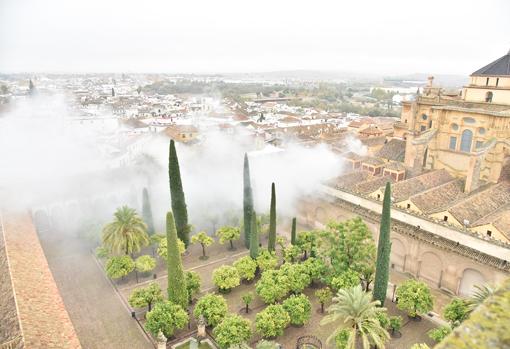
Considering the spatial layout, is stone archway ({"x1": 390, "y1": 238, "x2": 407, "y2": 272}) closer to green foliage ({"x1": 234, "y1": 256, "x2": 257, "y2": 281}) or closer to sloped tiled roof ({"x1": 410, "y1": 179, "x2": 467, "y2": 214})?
sloped tiled roof ({"x1": 410, "y1": 179, "x2": 467, "y2": 214})

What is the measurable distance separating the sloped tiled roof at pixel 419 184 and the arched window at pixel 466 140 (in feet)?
7.67

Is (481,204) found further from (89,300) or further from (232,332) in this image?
(89,300)

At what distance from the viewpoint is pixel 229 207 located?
3077 centimetres

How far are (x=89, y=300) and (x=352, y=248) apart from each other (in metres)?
14.9

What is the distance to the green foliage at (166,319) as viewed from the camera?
16875 millimetres

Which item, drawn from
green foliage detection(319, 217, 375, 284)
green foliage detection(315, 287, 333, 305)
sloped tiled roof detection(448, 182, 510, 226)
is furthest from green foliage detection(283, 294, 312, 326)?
sloped tiled roof detection(448, 182, 510, 226)

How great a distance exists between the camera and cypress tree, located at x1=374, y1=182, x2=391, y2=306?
18.3 meters

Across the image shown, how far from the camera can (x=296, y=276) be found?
2022cm

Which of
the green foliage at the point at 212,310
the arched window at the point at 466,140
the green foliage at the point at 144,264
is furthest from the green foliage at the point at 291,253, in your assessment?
the arched window at the point at 466,140

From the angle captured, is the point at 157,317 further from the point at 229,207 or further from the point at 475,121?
the point at 475,121

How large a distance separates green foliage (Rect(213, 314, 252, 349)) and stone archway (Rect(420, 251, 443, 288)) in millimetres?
12692

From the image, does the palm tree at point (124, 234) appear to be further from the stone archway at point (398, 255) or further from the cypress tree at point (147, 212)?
the stone archway at point (398, 255)

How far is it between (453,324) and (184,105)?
291ft

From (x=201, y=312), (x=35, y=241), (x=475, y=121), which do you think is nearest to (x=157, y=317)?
(x=201, y=312)
